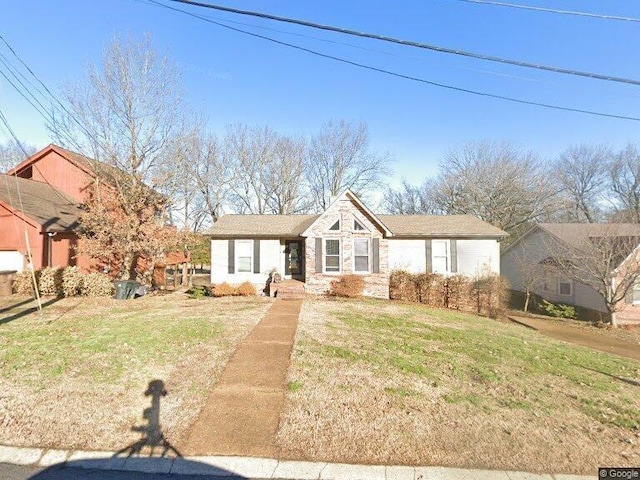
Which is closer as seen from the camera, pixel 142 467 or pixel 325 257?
pixel 142 467

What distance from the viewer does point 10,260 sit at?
15.2 m

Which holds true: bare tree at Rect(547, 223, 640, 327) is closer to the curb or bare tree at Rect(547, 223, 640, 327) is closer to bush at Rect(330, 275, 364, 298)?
bush at Rect(330, 275, 364, 298)

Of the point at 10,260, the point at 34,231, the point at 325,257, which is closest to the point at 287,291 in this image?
the point at 325,257

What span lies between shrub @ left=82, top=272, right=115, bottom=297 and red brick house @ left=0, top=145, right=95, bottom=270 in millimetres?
3283

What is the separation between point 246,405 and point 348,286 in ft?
31.5

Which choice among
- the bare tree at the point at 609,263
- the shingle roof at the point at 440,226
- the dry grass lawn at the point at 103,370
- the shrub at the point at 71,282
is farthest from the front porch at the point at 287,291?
the bare tree at the point at 609,263

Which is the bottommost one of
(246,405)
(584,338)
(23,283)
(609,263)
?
(584,338)

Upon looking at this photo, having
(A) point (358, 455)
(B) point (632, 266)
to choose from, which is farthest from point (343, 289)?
(B) point (632, 266)

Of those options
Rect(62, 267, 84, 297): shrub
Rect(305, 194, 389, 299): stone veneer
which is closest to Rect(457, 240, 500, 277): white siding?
Rect(305, 194, 389, 299): stone veneer

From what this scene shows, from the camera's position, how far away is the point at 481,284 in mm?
14867

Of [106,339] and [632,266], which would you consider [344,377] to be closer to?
[106,339]

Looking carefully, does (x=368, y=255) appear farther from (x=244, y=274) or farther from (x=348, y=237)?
(x=244, y=274)

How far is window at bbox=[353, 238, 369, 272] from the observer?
14266mm

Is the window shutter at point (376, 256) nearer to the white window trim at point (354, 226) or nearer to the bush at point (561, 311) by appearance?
the white window trim at point (354, 226)
